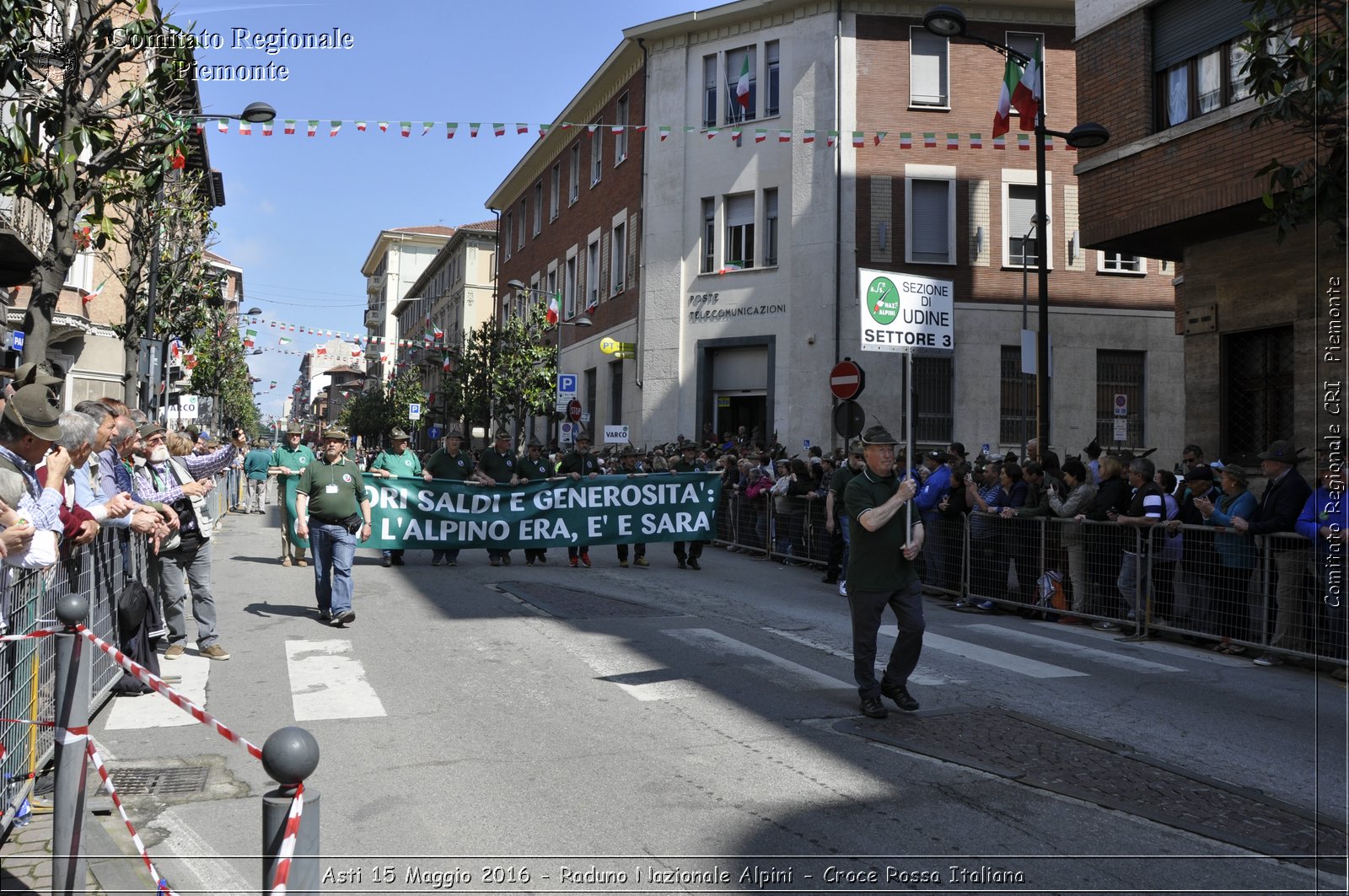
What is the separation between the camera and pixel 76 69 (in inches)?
416

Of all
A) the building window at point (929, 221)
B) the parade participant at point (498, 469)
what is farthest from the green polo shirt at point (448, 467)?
the building window at point (929, 221)

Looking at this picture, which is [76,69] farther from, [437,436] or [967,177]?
[437,436]

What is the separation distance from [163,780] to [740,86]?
86.3ft

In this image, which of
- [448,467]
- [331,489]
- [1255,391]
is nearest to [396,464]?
[448,467]

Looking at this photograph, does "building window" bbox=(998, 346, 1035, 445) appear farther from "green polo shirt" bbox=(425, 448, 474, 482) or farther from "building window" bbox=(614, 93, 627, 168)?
"green polo shirt" bbox=(425, 448, 474, 482)

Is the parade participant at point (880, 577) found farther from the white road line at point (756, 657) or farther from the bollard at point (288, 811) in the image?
the bollard at point (288, 811)

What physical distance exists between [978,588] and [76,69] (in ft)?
36.8

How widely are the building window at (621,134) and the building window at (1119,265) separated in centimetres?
1419

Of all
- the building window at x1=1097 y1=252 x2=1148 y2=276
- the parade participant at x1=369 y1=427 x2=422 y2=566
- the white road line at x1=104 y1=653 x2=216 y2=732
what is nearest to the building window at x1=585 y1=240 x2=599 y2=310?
the building window at x1=1097 y1=252 x2=1148 y2=276

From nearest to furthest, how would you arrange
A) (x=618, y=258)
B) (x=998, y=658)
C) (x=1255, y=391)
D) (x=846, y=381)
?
(x=998, y=658)
(x=1255, y=391)
(x=846, y=381)
(x=618, y=258)

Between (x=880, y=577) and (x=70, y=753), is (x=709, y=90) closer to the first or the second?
(x=880, y=577)

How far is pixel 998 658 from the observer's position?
30.8ft

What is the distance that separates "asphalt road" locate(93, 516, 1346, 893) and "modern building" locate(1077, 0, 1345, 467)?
6.26 meters

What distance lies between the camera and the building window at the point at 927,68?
27453 millimetres
